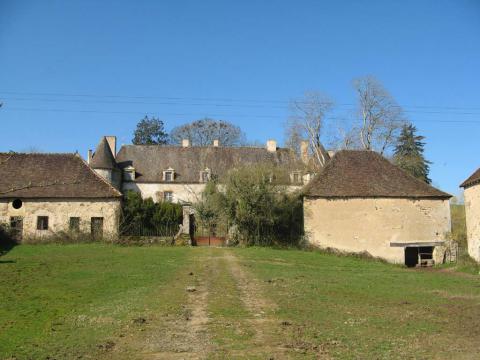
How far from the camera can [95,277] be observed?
51.4ft

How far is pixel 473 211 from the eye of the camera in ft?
88.3

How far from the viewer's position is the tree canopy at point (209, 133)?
5644 cm

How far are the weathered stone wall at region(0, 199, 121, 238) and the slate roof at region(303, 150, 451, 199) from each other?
12.3m

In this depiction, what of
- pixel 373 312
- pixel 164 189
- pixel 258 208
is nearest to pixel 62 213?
pixel 258 208

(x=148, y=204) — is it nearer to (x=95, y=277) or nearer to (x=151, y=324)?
(x=95, y=277)

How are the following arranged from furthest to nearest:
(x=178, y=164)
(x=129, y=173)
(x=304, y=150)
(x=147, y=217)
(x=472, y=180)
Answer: (x=304, y=150) < (x=178, y=164) < (x=129, y=173) < (x=147, y=217) < (x=472, y=180)

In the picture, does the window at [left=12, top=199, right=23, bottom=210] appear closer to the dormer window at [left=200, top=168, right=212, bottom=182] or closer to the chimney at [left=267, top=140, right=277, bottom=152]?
the dormer window at [left=200, top=168, right=212, bottom=182]


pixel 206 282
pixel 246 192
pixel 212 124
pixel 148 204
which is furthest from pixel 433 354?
pixel 212 124

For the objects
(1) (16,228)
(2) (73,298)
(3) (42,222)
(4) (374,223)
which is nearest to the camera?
(2) (73,298)

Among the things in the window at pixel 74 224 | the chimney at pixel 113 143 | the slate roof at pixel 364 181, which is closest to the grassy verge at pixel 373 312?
the slate roof at pixel 364 181

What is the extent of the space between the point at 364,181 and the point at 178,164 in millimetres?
19373

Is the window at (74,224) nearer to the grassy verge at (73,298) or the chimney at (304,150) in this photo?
the grassy verge at (73,298)

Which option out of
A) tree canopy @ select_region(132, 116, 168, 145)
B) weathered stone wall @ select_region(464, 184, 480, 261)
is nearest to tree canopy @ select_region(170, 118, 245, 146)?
tree canopy @ select_region(132, 116, 168, 145)

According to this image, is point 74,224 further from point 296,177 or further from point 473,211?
point 473,211
